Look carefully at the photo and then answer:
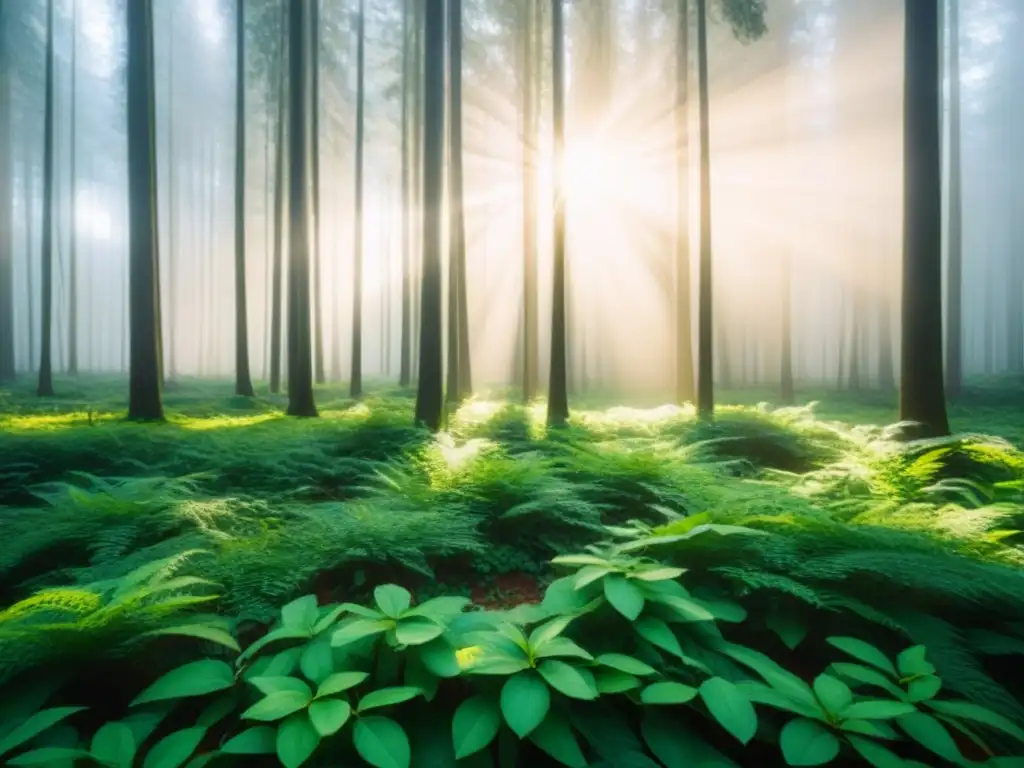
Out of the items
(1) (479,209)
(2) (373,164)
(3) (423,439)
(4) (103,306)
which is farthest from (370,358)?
(3) (423,439)

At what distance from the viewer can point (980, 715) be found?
6.27ft

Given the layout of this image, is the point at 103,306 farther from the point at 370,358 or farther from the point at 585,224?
the point at 585,224

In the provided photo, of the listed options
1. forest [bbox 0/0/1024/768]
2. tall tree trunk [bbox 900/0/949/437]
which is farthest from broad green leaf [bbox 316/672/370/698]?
tall tree trunk [bbox 900/0/949/437]

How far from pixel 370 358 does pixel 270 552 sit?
94.0 metres

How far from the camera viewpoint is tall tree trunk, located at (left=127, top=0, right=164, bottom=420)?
32.2 ft

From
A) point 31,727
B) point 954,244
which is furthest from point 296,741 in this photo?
point 954,244

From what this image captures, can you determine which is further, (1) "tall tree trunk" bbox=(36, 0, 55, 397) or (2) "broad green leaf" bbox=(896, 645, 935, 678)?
(1) "tall tree trunk" bbox=(36, 0, 55, 397)

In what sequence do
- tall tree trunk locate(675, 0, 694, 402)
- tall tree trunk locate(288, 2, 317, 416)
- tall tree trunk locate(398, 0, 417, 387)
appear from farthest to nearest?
tall tree trunk locate(398, 0, 417, 387), tall tree trunk locate(675, 0, 694, 402), tall tree trunk locate(288, 2, 317, 416)

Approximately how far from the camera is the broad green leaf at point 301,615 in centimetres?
232

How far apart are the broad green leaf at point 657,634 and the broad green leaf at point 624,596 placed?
5cm

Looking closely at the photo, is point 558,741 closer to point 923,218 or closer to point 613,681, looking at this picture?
point 613,681

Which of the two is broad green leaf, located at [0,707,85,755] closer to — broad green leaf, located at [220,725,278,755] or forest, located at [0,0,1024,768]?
forest, located at [0,0,1024,768]

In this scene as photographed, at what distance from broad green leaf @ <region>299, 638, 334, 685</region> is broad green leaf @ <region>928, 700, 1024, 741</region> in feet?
7.30

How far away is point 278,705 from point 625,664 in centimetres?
123
